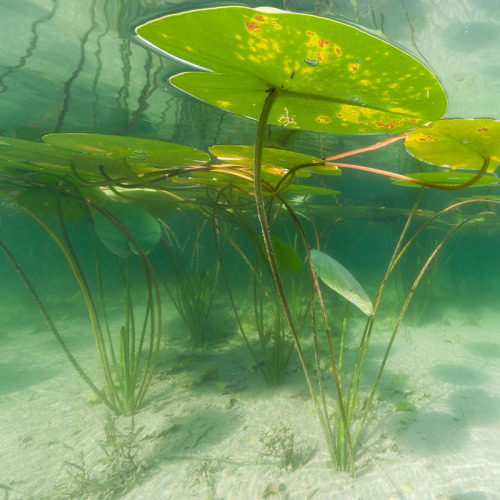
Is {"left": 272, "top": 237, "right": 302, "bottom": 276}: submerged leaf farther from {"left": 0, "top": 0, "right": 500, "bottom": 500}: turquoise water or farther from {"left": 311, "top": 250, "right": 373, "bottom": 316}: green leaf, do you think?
{"left": 311, "top": 250, "right": 373, "bottom": 316}: green leaf

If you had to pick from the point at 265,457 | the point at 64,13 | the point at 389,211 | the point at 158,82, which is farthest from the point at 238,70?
the point at 389,211

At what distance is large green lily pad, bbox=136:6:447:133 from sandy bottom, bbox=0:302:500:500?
3272 millimetres

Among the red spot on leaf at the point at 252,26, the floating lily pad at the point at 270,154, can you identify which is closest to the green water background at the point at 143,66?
the floating lily pad at the point at 270,154

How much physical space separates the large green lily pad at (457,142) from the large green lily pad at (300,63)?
260 mm

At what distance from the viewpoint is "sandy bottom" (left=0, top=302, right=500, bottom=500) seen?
282cm

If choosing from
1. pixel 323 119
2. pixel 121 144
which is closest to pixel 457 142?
pixel 323 119

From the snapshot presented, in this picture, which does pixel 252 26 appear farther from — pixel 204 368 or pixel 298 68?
pixel 204 368

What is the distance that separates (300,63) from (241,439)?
3.87 meters

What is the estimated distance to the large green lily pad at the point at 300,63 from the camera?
3.68 ft

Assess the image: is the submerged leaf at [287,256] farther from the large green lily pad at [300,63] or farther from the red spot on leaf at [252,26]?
the red spot on leaf at [252,26]

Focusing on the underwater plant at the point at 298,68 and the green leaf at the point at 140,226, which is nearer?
the underwater plant at the point at 298,68

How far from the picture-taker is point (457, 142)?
2074 millimetres

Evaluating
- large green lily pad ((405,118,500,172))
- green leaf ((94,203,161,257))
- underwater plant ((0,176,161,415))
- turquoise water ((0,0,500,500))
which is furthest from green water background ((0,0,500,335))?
underwater plant ((0,176,161,415))

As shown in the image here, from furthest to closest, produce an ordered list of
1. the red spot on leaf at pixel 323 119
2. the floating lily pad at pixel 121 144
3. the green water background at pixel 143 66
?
the green water background at pixel 143 66
the floating lily pad at pixel 121 144
the red spot on leaf at pixel 323 119
